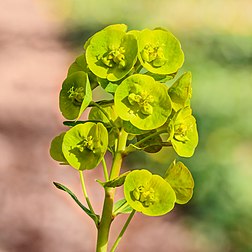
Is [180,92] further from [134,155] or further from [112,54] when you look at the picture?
[134,155]

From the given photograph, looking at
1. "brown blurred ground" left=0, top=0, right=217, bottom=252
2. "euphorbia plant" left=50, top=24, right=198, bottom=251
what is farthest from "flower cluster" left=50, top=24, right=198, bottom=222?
"brown blurred ground" left=0, top=0, right=217, bottom=252

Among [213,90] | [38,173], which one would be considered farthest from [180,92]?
[213,90]

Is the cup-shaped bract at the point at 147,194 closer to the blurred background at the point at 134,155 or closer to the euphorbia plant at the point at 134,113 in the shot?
the euphorbia plant at the point at 134,113

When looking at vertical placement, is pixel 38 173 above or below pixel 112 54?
below

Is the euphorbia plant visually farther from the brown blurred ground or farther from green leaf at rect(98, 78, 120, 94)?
the brown blurred ground

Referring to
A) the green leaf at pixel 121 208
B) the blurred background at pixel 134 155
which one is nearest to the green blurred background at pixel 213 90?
the blurred background at pixel 134 155

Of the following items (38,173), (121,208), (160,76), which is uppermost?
(160,76)
